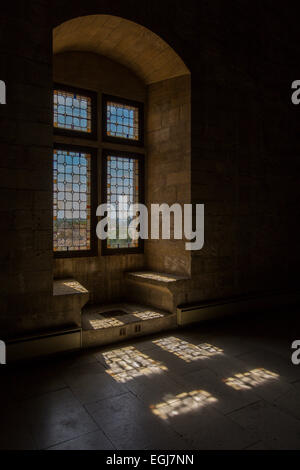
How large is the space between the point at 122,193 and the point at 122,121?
1.28m

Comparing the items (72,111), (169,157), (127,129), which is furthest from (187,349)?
(72,111)

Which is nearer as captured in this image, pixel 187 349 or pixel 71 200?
pixel 187 349

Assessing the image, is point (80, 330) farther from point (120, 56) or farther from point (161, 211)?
point (120, 56)

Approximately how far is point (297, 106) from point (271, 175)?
67.6 inches

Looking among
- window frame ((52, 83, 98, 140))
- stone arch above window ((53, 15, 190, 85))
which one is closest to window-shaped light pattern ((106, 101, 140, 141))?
window frame ((52, 83, 98, 140))

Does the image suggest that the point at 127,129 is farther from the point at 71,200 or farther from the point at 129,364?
the point at 129,364

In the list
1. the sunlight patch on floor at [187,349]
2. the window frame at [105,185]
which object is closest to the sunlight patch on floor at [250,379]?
the sunlight patch on floor at [187,349]

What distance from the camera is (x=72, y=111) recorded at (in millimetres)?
5207

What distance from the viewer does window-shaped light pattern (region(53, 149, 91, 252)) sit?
16.6 ft

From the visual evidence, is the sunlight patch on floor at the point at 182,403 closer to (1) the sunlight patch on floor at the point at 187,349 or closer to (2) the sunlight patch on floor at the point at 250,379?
(2) the sunlight patch on floor at the point at 250,379

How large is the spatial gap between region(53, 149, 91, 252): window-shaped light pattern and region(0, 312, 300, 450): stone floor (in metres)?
1.88

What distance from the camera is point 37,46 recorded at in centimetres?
381
